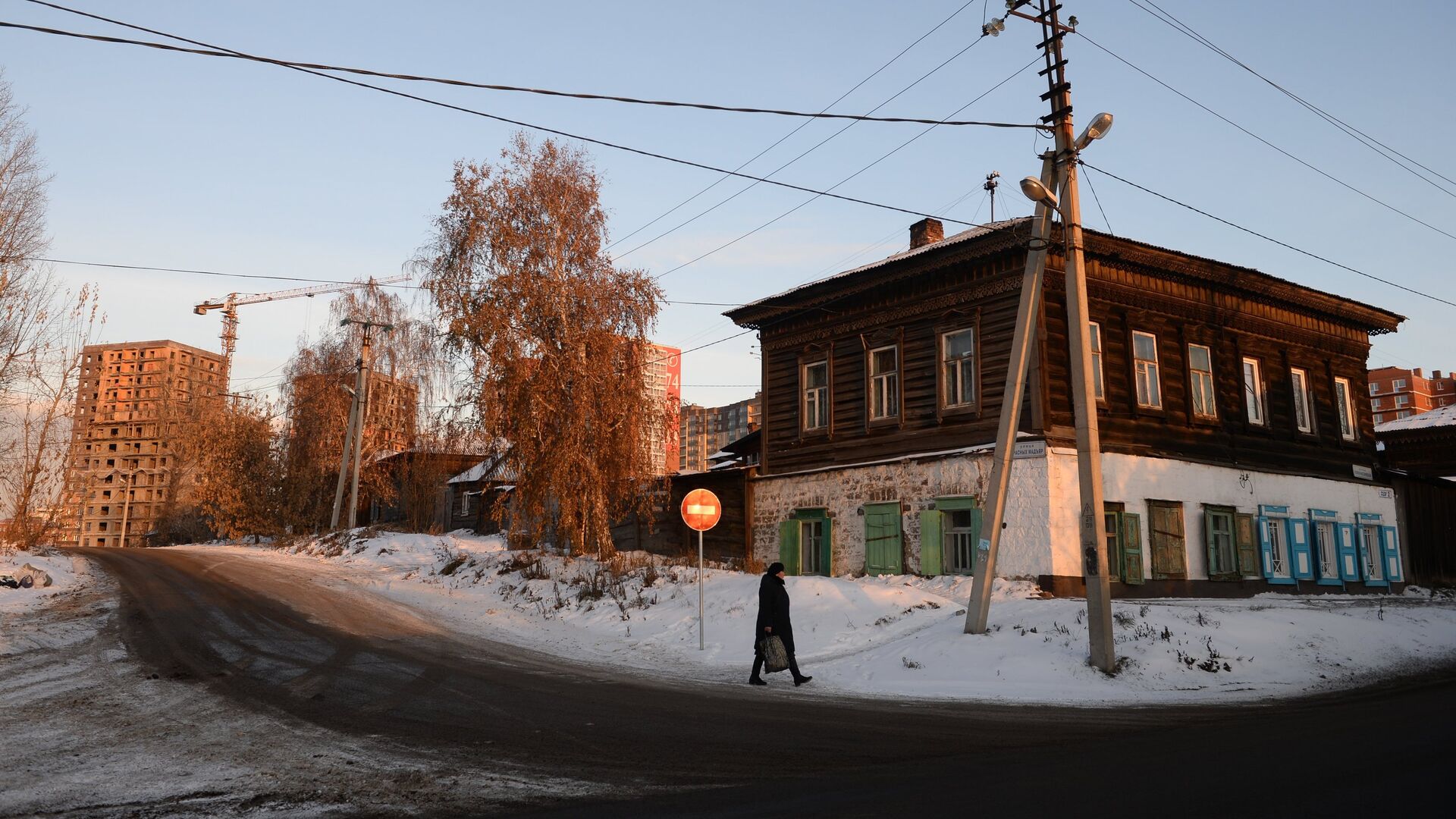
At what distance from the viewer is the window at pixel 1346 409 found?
28406mm

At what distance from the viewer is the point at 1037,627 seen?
1491 centimetres

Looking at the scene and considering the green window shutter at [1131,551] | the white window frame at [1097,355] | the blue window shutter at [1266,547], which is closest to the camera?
the green window shutter at [1131,551]

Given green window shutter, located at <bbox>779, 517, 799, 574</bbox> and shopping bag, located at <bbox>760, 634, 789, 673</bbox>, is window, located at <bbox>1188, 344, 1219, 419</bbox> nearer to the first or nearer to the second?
green window shutter, located at <bbox>779, 517, 799, 574</bbox>

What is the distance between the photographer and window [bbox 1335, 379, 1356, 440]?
93.2 feet

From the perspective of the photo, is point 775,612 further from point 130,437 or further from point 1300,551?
point 130,437

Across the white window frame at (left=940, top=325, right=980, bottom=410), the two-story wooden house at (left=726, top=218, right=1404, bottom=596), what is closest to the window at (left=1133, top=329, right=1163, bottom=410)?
the two-story wooden house at (left=726, top=218, right=1404, bottom=596)

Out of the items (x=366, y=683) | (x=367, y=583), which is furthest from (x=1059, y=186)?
(x=367, y=583)

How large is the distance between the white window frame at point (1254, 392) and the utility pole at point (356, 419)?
33.2 metres

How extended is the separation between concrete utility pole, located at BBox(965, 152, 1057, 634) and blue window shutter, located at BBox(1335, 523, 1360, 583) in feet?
57.7

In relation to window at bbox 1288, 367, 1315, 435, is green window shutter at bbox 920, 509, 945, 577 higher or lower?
lower

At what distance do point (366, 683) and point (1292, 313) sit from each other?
26920 millimetres

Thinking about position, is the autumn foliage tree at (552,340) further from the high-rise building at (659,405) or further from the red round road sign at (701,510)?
the red round road sign at (701,510)

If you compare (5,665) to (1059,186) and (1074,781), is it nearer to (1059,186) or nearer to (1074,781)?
(1074,781)

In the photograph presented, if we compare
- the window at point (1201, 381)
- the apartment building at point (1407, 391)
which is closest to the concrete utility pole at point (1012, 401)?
the window at point (1201, 381)
